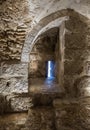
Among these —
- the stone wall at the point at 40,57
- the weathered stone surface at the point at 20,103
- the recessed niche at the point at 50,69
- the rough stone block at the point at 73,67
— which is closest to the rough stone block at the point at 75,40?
the rough stone block at the point at 73,67

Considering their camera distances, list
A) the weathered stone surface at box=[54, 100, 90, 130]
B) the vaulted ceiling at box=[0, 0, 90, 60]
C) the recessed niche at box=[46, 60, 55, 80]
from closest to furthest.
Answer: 1. the weathered stone surface at box=[54, 100, 90, 130]
2. the vaulted ceiling at box=[0, 0, 90, 60]
3. the recessed niche at box=[46, 60, 55, 80]

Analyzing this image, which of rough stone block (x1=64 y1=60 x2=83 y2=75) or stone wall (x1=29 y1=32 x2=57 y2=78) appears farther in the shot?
stone wall (x1=29 y1=32 x2=57 y2=78)

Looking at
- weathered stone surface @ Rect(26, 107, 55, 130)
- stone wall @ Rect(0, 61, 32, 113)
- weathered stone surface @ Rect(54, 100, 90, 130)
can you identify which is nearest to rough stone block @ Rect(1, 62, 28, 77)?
stone wall @ Rect(0, 61, 32, 113)

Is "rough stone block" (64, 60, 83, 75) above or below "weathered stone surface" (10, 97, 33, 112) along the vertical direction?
above

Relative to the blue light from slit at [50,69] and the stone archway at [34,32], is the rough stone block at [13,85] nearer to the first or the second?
the stone archway at [34,32]

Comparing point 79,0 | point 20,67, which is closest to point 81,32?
point 79,0

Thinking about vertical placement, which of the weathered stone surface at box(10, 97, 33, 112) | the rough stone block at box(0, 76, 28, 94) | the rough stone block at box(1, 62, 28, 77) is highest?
the rough stone block at box(1, 62, 28, 77)

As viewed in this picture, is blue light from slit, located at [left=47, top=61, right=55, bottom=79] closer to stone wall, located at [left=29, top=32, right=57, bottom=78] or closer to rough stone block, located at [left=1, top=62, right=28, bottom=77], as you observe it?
stone wall, located at [left=29, top=32, right=57, bottom=78]

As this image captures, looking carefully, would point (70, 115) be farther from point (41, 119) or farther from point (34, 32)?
point (34, 32)

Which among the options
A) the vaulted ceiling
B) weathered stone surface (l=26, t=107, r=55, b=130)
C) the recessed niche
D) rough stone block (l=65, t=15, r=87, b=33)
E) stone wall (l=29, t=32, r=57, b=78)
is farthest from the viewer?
the recessed niche

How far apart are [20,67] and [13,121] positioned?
996 mm

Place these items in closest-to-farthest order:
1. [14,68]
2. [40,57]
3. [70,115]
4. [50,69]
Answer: [70,115] < [14,68] < [40,57] < [50,69]

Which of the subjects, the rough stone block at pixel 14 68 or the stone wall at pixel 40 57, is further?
the stone wall at pixel 40 57

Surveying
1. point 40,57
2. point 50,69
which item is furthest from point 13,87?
point 50,69
